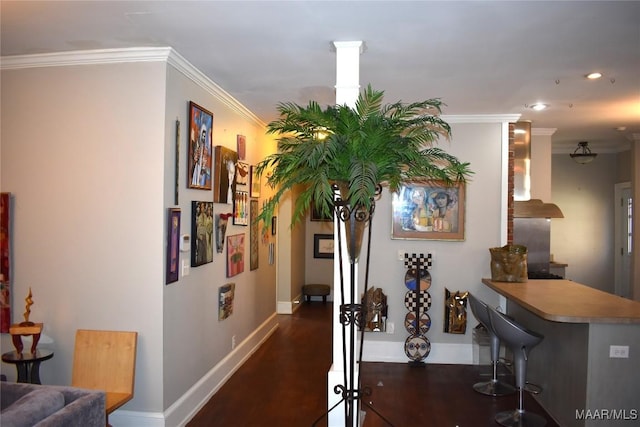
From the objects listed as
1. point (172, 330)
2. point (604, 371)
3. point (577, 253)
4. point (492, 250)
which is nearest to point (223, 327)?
point (172, 330)

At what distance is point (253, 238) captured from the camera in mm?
5422

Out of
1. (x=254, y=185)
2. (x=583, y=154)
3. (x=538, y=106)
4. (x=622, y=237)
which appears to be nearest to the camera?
(x=538, y=106)

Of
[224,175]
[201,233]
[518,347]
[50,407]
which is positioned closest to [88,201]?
[201,233]

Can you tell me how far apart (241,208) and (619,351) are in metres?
3.46

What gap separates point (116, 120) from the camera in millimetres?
3291

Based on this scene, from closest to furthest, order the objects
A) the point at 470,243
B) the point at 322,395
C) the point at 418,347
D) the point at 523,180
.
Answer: the point at 322,395 → the point at 418,347 → the point at 470,243 → the point at 523,180

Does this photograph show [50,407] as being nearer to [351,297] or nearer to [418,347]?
[351,297]

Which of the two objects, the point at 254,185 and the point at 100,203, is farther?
the point at 254,185

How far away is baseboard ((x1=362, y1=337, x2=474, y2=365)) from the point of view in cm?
516

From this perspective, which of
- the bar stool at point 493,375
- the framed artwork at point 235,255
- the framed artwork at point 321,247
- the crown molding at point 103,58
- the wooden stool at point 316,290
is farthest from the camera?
the framed artwork at point 321,247

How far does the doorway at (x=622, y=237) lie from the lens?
738cm

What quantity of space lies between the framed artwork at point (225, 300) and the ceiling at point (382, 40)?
1793 millimetres

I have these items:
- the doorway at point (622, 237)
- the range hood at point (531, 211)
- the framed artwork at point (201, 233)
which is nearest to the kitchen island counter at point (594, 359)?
the range hood at point (531, 211)

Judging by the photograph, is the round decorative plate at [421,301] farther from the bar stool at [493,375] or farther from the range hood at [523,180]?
the range hood at [523,180]
